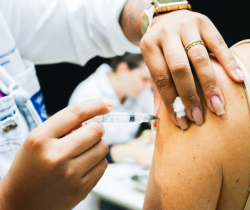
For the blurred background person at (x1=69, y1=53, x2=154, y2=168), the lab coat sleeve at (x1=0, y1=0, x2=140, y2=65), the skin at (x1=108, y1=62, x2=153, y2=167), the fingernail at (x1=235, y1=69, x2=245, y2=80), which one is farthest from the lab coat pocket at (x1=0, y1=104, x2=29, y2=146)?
the skin at (x1=108, y1=62, x2=153, y2=167)

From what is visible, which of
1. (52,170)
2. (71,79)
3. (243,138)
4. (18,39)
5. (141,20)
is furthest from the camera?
(71,79)

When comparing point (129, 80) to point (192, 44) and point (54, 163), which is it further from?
point (54, 163)

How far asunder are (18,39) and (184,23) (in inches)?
31.8

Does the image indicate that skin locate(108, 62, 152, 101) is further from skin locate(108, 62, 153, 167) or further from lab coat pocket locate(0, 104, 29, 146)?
lab coat pocket locate(0, 104, 29, 146)

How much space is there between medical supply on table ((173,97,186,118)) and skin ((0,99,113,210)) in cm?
22

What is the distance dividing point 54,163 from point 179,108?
1.15 feet

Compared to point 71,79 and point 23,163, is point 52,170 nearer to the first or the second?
point 23,163

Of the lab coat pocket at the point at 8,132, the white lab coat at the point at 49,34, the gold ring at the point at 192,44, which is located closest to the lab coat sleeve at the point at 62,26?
the white lab coat at the point at 49,34

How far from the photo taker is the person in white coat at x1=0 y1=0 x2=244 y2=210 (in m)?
0.47

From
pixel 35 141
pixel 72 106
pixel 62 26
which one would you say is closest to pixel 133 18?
pixel 62 26

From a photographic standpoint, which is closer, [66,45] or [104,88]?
[66,45]

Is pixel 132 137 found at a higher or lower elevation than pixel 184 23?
lower

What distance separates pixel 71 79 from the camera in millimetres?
1870

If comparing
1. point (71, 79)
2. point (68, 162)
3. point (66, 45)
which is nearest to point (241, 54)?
point (68, 162)
